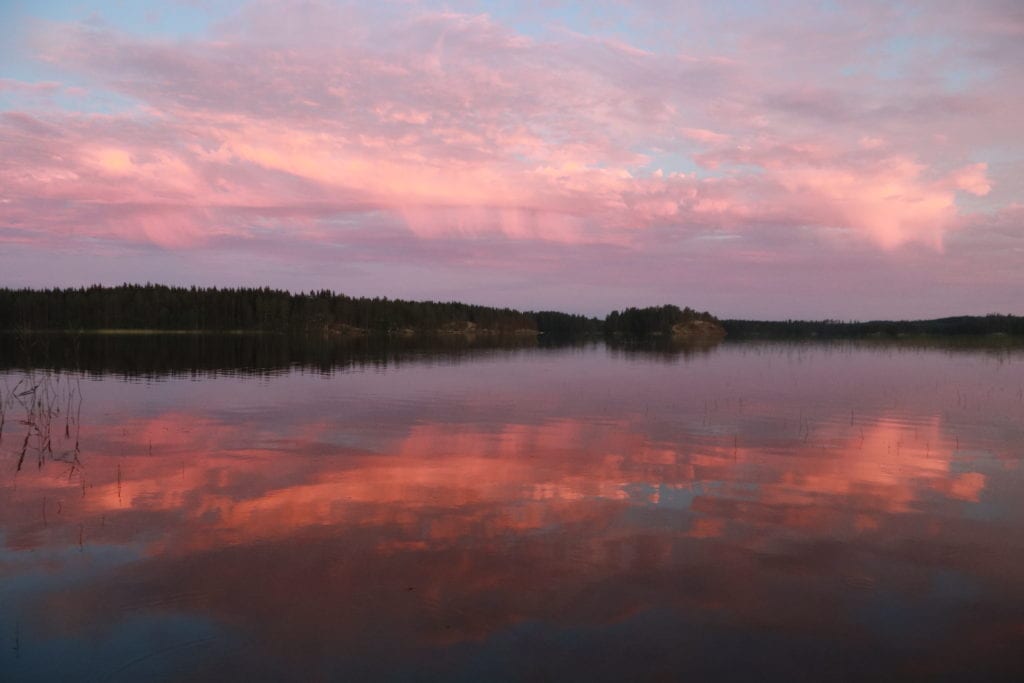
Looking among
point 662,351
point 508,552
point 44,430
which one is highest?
point 662,351

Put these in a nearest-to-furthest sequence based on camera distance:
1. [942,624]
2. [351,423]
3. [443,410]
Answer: [942,624], [351,423], [443,410]

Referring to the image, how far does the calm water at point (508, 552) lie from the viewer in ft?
27.6

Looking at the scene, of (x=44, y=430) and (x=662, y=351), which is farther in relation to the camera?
(x=662, y=351)

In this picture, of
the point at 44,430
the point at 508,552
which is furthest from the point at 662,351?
the point at 508,552

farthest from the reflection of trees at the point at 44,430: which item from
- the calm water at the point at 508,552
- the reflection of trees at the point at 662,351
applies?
the reflection of trees at the point at 662,351

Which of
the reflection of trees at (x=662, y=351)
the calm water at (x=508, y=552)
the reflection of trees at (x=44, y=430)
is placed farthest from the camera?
the reflection of trees at (x=662, y=351)

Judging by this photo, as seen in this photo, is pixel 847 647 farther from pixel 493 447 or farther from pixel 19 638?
pixel 493 447

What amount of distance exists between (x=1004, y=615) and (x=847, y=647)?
2782 millimetres

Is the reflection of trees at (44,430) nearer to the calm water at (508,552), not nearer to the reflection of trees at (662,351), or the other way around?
the calm water at (508,552)

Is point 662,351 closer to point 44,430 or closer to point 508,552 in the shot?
point 44,430

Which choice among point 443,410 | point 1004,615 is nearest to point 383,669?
point 1004,615

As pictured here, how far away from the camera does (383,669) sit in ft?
26.3

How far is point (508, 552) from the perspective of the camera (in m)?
11.8

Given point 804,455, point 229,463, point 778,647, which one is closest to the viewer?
point 778,647
